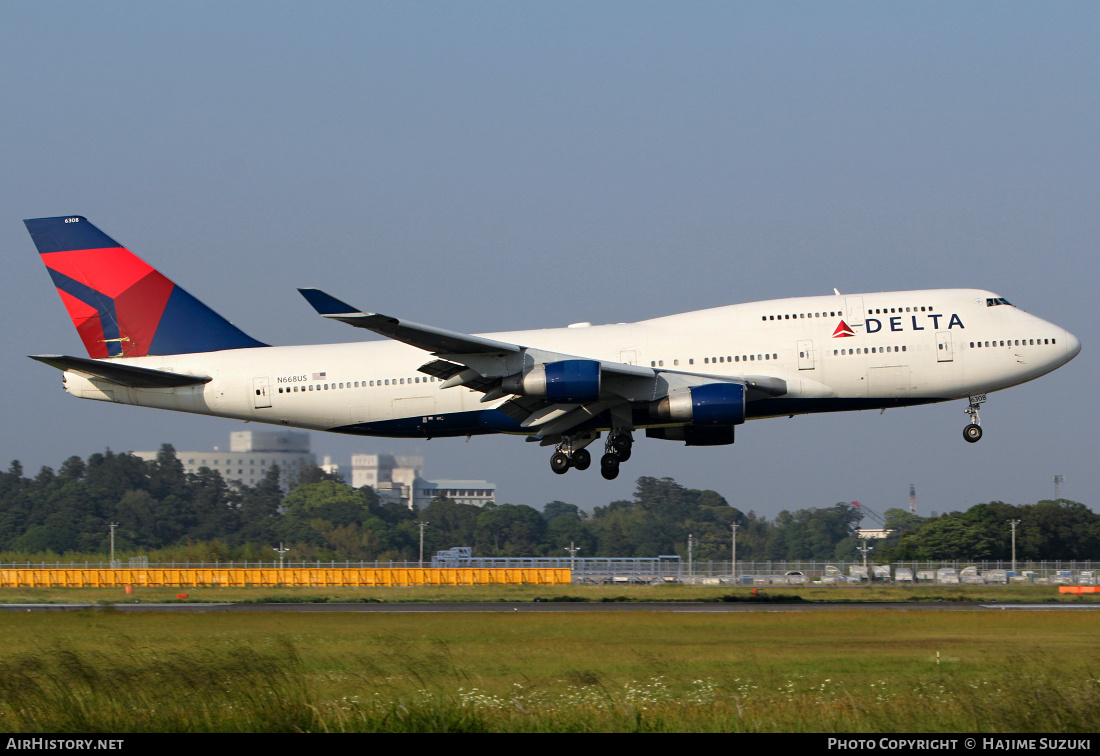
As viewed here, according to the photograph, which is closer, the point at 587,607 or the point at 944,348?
the point at 944,348

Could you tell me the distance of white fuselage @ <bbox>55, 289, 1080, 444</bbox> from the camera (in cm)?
3288

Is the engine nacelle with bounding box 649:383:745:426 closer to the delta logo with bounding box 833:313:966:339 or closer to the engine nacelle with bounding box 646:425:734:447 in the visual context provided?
the engine nacelle with bounding box 646:425:734:447

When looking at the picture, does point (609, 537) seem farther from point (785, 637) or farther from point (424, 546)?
point (785, 637)

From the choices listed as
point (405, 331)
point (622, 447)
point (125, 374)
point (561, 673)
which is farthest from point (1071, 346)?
point (125, 374)

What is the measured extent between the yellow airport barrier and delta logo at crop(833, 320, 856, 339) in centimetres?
2748

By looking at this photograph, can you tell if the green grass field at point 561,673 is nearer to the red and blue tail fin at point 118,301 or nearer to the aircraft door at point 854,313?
the aircraft door at point 854,313

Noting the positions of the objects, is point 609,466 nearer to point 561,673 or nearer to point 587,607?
point 587,607

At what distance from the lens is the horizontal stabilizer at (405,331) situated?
28.5m

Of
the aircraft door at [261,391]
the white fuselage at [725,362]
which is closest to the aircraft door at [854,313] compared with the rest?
the white fuselage at [725,362]

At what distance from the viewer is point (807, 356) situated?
32938 millimetres

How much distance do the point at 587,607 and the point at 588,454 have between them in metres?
4.85

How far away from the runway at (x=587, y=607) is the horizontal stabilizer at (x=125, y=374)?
685 cm

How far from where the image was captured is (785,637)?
25.0m
